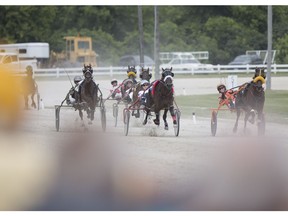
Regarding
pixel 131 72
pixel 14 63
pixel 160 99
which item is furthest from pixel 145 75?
pixel 14 63

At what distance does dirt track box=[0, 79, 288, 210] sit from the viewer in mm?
13055

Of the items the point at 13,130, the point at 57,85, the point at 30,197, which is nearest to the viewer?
the point at 30,197

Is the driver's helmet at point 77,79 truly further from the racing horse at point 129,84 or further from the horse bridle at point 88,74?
the racing horse at point 129,84

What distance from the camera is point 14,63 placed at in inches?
599

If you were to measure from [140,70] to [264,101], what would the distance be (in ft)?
7.60

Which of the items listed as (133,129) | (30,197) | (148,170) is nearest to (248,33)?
(133,129)

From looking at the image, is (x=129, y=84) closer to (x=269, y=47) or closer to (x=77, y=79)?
(x=77, y=79)

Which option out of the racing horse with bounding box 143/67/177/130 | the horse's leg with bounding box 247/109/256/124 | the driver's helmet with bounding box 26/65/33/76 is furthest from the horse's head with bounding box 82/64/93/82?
the horse's leg with bounding box 247/109/256/124

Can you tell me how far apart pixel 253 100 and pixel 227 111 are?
0.59 metres

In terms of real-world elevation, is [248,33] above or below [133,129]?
above

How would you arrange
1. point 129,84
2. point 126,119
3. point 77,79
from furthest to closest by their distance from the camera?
point 129,84 → point 77,79 → point 126,119

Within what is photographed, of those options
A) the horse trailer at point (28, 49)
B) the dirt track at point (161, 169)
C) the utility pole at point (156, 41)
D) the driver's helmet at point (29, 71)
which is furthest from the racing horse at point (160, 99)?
the driver's helmet at point (29, 71)

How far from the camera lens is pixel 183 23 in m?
16.8

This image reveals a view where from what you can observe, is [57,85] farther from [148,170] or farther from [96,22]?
[148,170]
